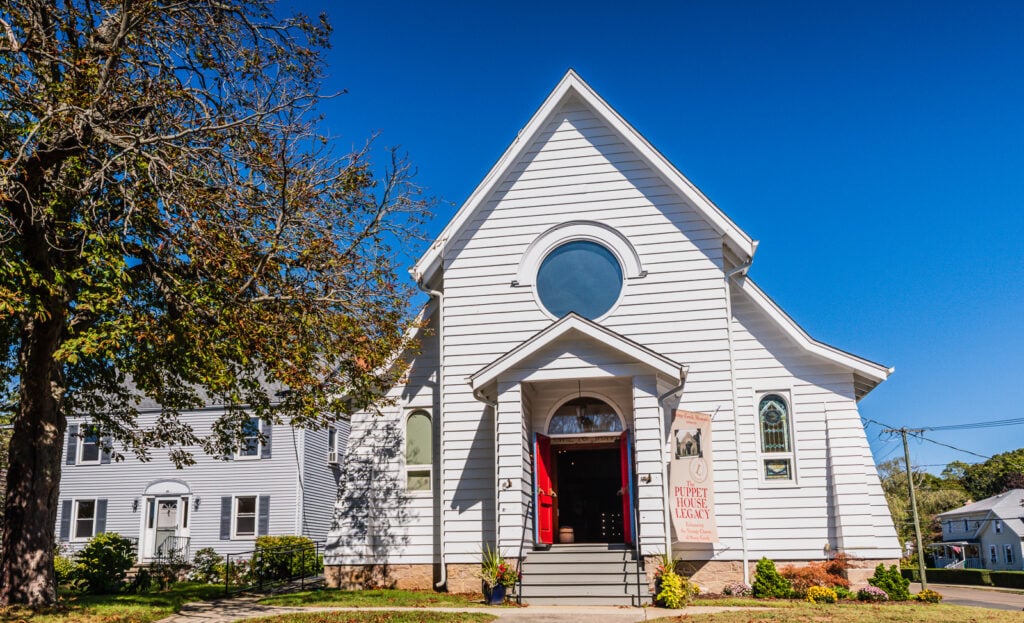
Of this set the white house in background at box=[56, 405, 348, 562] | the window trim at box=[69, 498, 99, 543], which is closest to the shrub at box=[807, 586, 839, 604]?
the white house in background at box=[56, 405, 348, 562]

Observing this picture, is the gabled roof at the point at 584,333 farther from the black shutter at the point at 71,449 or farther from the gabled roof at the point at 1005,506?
the gabled roof at the point at 1005,506

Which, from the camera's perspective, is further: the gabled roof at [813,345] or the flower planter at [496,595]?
the gabled roof at [813,345]

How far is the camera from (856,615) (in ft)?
44.1

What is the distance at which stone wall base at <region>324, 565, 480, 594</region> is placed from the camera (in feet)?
58.6

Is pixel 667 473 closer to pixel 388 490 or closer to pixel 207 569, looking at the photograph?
pixel 388 490

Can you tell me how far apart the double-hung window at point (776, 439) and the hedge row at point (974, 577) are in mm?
30745

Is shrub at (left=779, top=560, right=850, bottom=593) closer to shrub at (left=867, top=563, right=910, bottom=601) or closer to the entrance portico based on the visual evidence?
shrub at (left=867, top=563, right=910, bottom=601)

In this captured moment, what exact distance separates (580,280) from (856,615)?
861cm

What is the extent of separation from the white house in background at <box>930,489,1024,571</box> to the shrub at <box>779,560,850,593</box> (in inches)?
2042

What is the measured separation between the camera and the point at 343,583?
18969 millimetres

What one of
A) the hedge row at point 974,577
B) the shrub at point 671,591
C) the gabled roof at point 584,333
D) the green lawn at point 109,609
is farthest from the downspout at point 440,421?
the hedge row at point 974,577

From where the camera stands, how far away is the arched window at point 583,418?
18250mm

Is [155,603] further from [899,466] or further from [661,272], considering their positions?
[899,466]

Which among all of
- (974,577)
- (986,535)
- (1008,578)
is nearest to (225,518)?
(1008,578)
